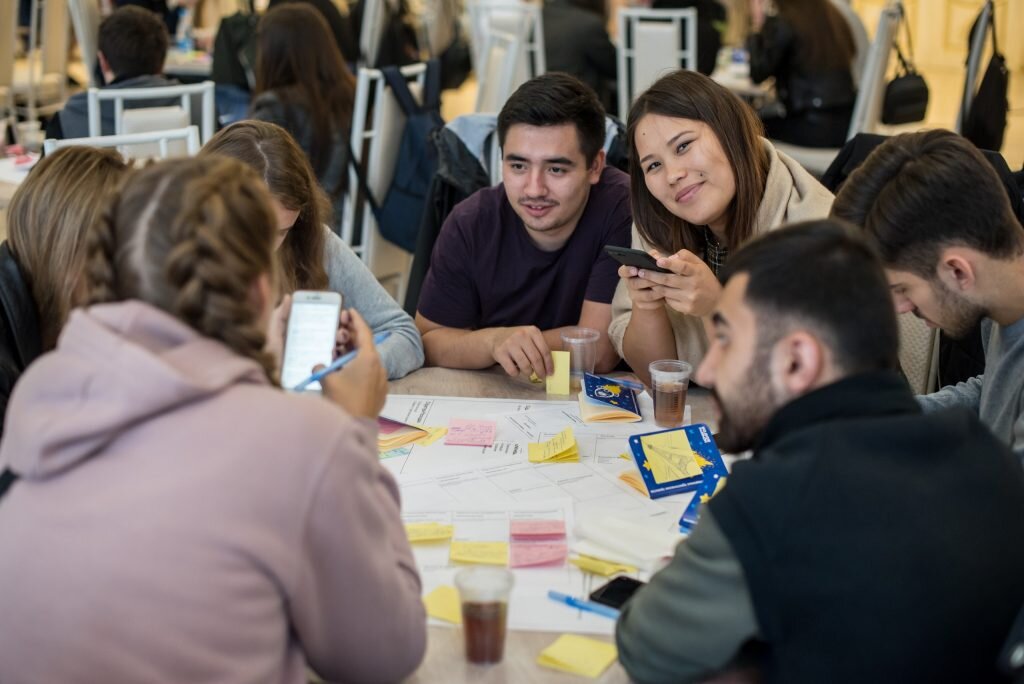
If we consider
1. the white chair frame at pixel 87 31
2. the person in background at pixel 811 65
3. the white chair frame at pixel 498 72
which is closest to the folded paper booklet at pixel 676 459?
A: the white chair frame at pixel 498 72

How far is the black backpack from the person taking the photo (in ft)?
12.6

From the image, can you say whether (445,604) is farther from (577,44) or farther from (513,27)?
(577,44)

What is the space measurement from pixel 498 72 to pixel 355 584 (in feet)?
12.1

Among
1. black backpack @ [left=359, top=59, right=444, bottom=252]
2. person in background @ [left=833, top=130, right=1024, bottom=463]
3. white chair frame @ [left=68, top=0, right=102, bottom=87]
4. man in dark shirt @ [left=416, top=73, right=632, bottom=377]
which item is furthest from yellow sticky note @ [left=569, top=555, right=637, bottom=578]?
white chair frame @ [left=68, top=0, right=102, bottom=87]

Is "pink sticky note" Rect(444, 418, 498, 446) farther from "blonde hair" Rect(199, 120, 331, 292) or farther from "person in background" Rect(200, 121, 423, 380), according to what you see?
"blonde hair" Rect(199, 120, 331, 292)

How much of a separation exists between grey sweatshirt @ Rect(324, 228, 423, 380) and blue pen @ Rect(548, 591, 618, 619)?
3.19 ft

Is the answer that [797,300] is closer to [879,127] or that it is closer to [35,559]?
[35,559]

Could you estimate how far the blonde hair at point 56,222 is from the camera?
1848 millimetres

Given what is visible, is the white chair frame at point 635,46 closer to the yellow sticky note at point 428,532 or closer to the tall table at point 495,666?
the yellow sticky note at point 428,532

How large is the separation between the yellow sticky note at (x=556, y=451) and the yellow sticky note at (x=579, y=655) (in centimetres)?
53

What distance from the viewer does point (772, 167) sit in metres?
2.38

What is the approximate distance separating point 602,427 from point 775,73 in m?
3.88

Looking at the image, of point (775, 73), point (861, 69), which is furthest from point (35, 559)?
point (861, 69)

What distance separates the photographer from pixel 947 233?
1710 millimetres
